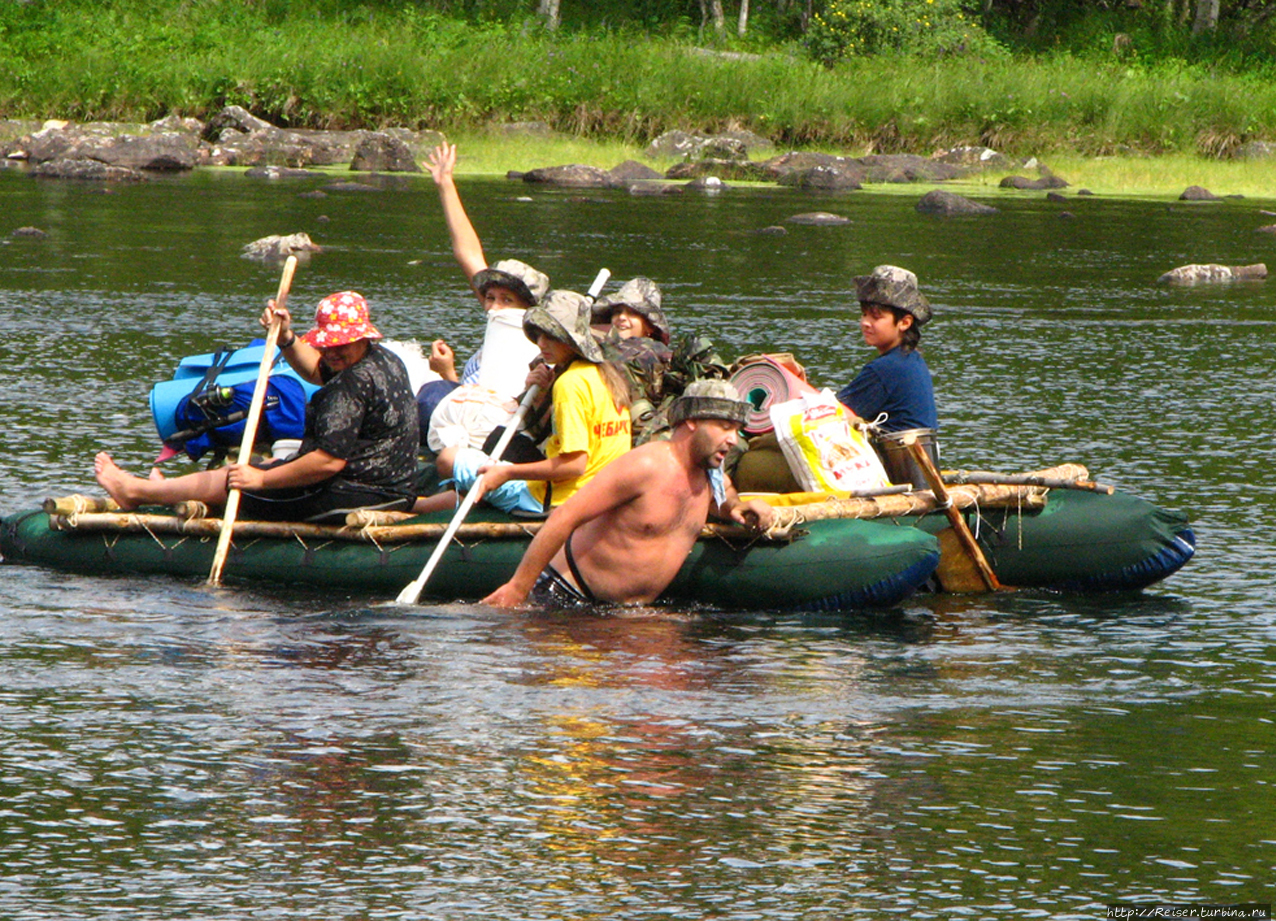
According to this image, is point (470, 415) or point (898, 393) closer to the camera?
point (898, 393)

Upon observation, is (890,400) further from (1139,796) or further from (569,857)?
(569,857)

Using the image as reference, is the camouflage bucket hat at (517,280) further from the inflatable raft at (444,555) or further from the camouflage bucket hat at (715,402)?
the camouflage bucket hat at (715,402)

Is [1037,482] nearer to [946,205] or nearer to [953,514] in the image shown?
[953,514]

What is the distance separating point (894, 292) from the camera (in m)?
8.63

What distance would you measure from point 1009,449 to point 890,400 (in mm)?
3165

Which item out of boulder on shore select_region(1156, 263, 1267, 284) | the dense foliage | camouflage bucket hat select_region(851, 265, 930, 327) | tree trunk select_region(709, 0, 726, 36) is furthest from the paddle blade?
tree trunk select_region(709, 0, 726, 36)

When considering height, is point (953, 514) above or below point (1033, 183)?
below

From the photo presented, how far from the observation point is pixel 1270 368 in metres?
15.2

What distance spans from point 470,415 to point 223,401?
1130 mm

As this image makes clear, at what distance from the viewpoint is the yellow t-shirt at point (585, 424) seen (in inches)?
319

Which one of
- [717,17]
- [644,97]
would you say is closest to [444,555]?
[644,97]

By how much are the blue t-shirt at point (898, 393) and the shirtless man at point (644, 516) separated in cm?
97

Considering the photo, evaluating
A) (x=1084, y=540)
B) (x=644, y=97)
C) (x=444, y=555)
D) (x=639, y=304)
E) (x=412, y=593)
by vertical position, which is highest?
(x=644, y=97)

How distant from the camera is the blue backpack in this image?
9.09m
